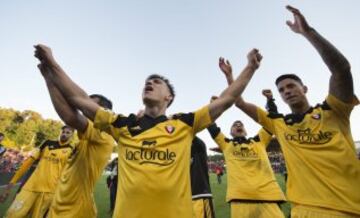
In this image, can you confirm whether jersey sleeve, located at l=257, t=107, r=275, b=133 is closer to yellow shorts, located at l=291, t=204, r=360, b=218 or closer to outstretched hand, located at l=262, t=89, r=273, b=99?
outstretched hand, located at l=262, t=89, r=273, b=99

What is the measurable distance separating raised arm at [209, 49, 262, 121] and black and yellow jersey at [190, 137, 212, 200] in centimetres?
313

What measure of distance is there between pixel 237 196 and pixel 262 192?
509mm

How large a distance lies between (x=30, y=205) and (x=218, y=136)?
4.53 meters

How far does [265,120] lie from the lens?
12.9 feet

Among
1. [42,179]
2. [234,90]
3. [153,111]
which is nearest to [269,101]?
[234,90]

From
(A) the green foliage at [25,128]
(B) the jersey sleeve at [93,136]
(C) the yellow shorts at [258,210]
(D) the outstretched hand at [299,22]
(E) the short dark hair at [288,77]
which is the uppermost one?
(A) the green foliage at [25,128]

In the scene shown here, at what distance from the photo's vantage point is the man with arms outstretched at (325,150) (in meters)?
2.87

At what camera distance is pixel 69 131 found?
273 inches

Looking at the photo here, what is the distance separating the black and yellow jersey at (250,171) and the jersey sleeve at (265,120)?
2.29 m

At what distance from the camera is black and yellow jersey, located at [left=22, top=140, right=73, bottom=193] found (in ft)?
22.1

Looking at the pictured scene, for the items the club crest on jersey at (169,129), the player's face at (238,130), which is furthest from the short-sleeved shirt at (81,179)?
the player's face at (238,130)

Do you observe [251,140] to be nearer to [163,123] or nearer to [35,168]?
[163,123]

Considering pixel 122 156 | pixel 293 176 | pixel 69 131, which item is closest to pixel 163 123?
pixel 122 156

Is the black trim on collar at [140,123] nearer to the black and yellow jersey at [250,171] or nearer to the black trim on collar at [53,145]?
the black and yellow jersey at [250,171]
